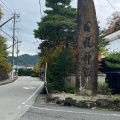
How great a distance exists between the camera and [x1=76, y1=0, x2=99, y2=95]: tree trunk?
1670cm

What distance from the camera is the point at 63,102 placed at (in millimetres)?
14820

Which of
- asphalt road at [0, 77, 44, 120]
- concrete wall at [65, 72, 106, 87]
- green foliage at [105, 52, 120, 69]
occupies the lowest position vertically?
asphalt road at [0, 77, 44, 120]

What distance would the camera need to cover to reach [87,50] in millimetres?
16828

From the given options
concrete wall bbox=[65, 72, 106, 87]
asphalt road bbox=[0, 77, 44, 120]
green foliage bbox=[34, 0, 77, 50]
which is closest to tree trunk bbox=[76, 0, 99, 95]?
asphalt road bbox=[0, 77, 44, 120]

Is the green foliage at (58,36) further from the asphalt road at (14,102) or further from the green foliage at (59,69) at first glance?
the asphalt road at (14,102)

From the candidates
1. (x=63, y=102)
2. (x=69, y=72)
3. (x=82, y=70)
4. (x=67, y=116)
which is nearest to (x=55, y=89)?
(x=69, y=72)

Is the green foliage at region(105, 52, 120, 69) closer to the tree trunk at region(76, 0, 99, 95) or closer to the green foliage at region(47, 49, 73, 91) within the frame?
the tree trunk at region(76, 0, 99, 95)

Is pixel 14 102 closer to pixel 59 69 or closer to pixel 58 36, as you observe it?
pixel 59 69

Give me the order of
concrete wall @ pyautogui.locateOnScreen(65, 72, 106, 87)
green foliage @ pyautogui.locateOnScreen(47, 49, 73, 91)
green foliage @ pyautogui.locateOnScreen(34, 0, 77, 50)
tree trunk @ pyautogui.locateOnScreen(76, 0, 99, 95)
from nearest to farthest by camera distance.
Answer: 1. tree trunk @ pyautogui.locateOnScreen(76, 0, 99, 95)
2. green foliage @ pyautogui.locateOnScreen(47, 49, 73, 91)
3. concrete wall @ pyautogui.locateOnScreen(65, 72, 106, 87)
4. green foliage @ pyautogui.locateOnScreen(34, 0, 77, 50)

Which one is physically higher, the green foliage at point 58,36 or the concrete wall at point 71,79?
the green foliage at point 58,36

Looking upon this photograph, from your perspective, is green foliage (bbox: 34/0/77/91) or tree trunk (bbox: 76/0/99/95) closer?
tree trunk (bbox: 76/0/99/95)

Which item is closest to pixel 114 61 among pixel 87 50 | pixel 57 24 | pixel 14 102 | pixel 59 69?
pixel 87 50

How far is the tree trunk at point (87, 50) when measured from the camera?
54.8ft

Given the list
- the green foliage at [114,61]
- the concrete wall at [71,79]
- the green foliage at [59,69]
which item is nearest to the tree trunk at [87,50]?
the green foliage at [114,61]
